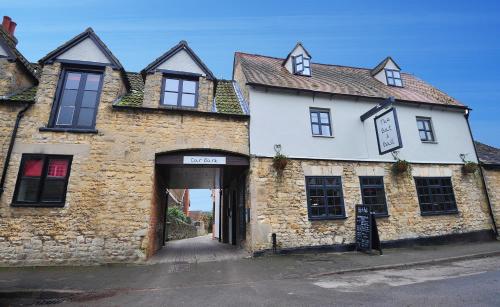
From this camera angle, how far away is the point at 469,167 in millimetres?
12555

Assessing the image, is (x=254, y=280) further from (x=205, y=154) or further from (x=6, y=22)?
(x=6, y=22)

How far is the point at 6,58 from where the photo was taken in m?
9.64

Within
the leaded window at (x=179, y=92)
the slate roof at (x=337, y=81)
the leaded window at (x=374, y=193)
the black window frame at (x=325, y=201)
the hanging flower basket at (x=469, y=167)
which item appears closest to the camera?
the black window frame at (x=325, y=201)

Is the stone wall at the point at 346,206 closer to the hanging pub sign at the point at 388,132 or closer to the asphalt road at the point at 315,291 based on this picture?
the hanging pub sign at the point at 388,132

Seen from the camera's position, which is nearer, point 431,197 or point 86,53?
point 86,53

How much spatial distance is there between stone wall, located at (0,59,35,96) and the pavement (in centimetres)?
637

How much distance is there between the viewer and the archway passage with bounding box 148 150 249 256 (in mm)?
10099

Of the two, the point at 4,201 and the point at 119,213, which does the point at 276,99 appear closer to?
the point at 119,213

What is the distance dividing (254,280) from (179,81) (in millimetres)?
8400

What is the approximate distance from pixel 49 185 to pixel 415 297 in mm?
10776

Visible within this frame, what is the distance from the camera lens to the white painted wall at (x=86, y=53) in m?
10.1

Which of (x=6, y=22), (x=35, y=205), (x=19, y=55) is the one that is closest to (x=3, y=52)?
(x=19, y=55)

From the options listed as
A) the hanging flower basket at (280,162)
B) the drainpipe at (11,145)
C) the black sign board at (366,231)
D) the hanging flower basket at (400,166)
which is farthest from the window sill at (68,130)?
the hanging flower basket at (400,166)

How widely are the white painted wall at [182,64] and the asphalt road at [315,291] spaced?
8.23 metres
